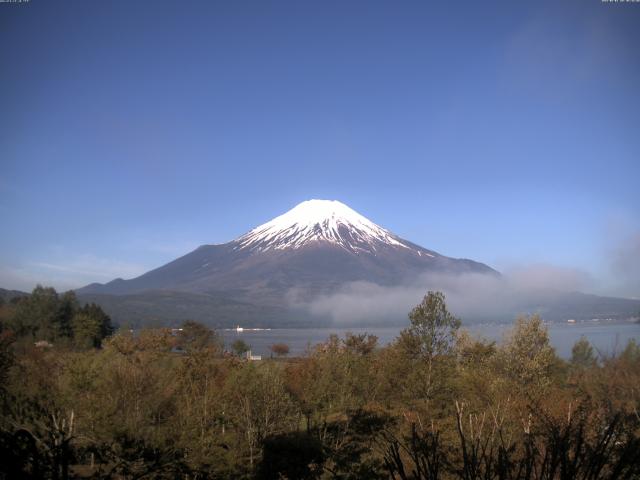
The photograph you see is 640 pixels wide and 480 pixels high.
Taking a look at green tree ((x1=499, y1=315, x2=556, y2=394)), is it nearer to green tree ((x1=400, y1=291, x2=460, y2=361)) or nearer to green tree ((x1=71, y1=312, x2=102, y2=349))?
green tree ((x1=400, y1=291, x2=460, y2=361))

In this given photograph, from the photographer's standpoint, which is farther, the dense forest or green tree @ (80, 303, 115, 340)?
green tree @ (80, 303, 115, 340)

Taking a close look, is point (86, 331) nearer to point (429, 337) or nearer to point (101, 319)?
point (101, 319)

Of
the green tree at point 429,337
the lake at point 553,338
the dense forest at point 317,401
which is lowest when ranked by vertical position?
the lake at point 553,338

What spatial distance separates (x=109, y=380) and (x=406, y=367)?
575 inches

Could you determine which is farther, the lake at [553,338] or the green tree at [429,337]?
the lake at [553,338]

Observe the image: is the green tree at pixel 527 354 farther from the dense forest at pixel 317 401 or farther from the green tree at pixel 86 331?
the green tree at pixel 86 331

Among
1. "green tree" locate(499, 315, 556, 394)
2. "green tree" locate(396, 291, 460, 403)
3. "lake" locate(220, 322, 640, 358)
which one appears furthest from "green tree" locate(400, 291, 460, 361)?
"lake" locate(220, 322, 640, 358)

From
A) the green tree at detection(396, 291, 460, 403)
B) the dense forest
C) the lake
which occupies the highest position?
the green tree at detection(396, 291, 460, 403)

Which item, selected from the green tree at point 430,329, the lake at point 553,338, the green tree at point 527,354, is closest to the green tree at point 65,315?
the lake at point 553,338

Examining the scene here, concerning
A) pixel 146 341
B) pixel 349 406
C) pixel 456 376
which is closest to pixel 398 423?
pixel 349 406

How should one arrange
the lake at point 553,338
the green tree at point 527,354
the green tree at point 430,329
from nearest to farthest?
1. the green tree at point 430,329
2. the green tree at point 527,354
3. the lake at point 553,338

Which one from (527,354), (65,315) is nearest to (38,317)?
(65,315)

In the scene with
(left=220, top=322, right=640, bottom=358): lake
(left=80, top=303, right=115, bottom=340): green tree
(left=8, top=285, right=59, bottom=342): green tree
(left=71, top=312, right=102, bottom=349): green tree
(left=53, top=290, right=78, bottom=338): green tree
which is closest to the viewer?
(left=71, top=312, right=102, bottom=349): green tree

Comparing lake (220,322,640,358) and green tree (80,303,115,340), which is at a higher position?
green tree (80,303,115,340)
